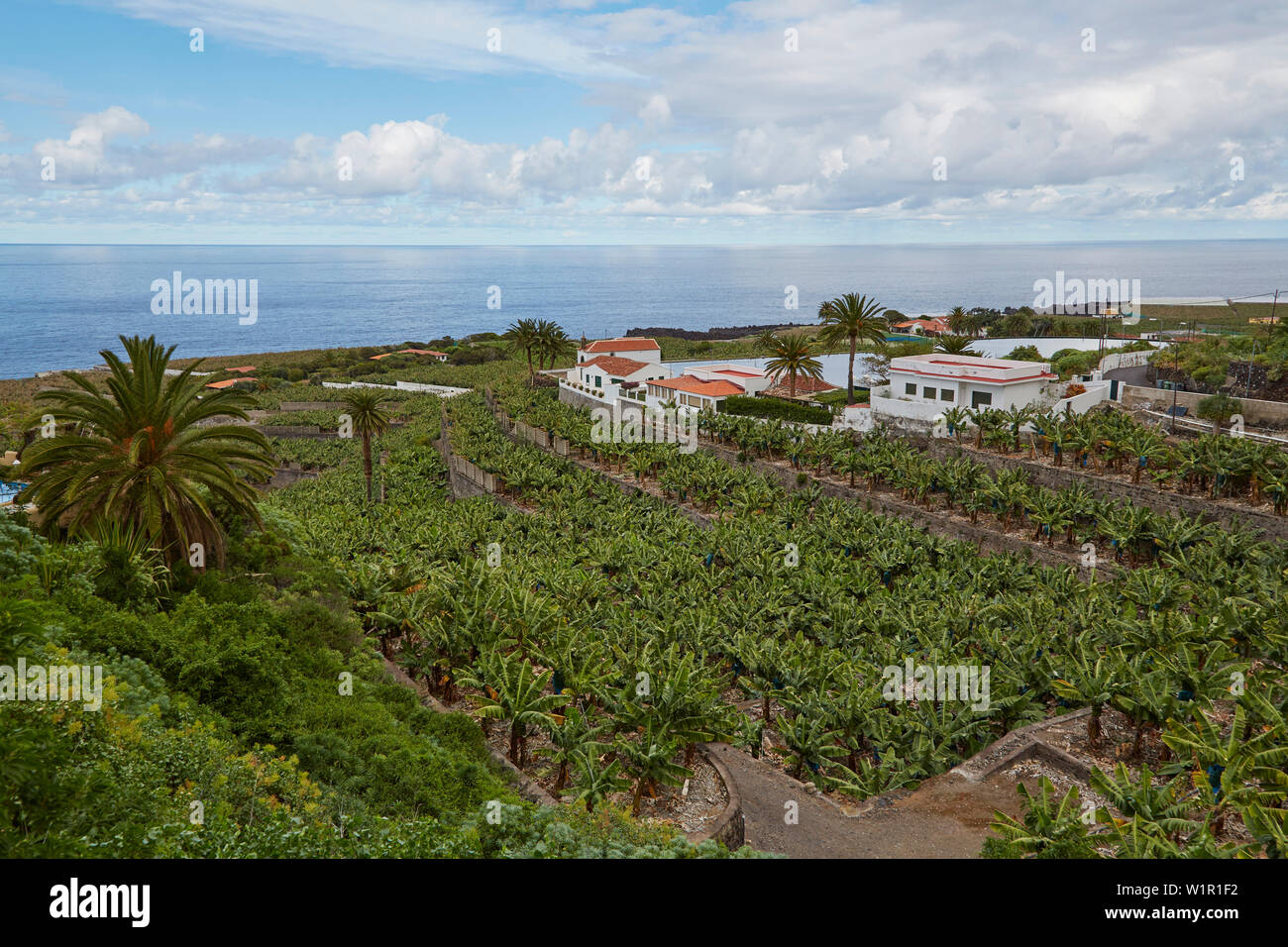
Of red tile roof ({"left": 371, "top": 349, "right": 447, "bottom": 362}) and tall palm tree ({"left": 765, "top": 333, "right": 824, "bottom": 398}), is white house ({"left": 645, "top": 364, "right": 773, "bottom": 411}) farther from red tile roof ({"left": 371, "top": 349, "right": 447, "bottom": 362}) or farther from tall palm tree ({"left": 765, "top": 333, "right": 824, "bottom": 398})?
red tile roof ({"left": 371, "top": 349, "right": 447, "bottom": 362})

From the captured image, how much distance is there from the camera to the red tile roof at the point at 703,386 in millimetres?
55691

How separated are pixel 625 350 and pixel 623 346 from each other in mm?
433

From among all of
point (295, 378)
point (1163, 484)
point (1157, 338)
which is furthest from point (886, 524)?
point (295, 378)

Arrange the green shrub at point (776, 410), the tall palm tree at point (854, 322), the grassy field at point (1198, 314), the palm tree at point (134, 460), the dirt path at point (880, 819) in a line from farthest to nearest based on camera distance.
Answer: the grassy field at point (1198, 314)
the tall palm tree at point (854, 322)
the green shrub at point (776, 410)
the palm tree at point (134, 460)
the dirt path at point (880, 819)

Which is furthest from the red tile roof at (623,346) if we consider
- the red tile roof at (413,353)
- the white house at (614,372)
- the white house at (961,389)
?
the red tile roof at (413,353)

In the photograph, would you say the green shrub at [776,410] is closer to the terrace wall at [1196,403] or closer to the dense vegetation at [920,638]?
the dense vegetation at [920,638]

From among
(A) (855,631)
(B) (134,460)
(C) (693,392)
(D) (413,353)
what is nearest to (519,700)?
(B) (134,460)

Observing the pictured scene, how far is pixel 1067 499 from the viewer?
32.2 metres

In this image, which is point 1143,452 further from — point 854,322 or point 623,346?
point 623,346

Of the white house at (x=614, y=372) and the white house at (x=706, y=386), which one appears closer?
the white house at (x=706, y=386)

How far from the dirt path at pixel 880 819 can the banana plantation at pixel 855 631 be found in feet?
2.73

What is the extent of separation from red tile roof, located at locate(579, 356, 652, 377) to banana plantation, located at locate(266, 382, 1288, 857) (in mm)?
24903
